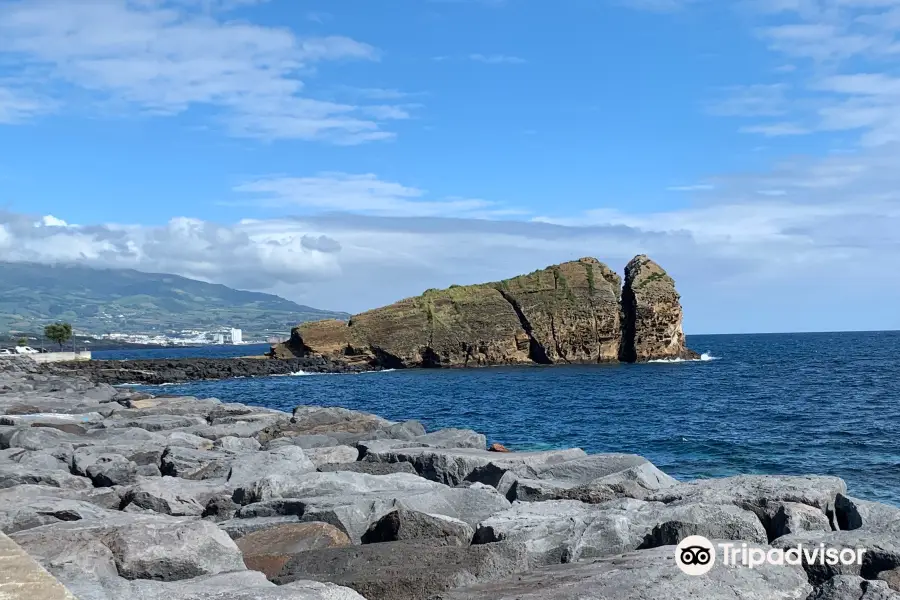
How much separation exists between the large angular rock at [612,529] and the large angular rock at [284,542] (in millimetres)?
1334

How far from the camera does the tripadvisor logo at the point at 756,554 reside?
20.5 ft

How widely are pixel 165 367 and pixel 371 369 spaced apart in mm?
16982

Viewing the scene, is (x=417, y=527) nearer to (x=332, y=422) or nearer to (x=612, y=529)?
(x=612, y=529)

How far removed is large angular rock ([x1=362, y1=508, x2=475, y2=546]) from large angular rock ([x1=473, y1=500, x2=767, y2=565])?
21 cm

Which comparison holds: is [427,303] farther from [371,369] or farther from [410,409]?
[410,409]

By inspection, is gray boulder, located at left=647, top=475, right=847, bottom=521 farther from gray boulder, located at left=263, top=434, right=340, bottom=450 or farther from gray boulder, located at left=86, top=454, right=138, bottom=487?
gray boulder, located at left=263, top=434, right=340, bottom=450

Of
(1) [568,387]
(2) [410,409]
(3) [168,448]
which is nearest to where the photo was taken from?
(3) [168,448]

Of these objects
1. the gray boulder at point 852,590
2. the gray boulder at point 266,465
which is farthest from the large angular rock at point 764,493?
the gray boulder at point 266,465

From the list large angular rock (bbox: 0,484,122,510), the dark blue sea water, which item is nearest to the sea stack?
the dark blue sea water

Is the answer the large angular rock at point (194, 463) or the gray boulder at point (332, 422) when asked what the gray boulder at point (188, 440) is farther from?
the gray boulder at point (332, 422)

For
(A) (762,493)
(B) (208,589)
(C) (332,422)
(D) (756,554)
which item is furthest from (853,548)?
(C) (332,422)

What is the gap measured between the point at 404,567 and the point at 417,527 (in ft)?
4.53

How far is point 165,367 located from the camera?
235ft

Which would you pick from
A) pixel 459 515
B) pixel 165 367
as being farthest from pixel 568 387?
pixel 459 515
